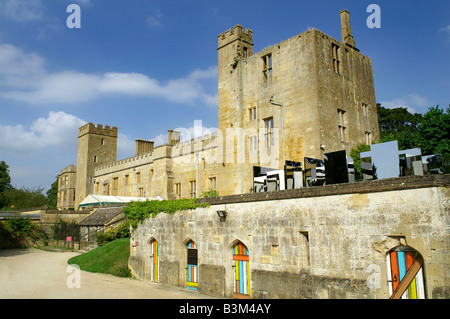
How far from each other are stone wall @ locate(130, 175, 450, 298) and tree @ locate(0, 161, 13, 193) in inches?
1875

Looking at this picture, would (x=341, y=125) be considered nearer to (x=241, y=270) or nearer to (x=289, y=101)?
(x=289, y=101)

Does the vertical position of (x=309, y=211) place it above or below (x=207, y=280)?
above

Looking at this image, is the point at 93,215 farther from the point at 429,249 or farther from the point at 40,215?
the point at 429,249

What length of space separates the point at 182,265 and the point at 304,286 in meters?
5.71

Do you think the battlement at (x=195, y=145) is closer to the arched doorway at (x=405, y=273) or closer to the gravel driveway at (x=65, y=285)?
the gravel driveway at (x=65, y=285)

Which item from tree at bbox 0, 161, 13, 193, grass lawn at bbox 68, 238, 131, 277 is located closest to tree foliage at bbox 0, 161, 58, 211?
tree at bbox 0, 161, 13, 193

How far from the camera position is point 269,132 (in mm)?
17750

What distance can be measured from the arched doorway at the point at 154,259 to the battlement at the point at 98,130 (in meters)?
35.7

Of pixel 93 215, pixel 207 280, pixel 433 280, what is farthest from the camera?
pixel 93 215

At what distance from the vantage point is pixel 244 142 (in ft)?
A: 61.6

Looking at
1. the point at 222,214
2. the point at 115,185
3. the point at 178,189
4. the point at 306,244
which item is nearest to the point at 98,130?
the point at 115,185

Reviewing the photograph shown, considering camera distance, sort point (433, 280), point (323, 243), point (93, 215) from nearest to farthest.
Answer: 1. point (433, 280)
2. point (323, 243)
3. point (93, 215)
